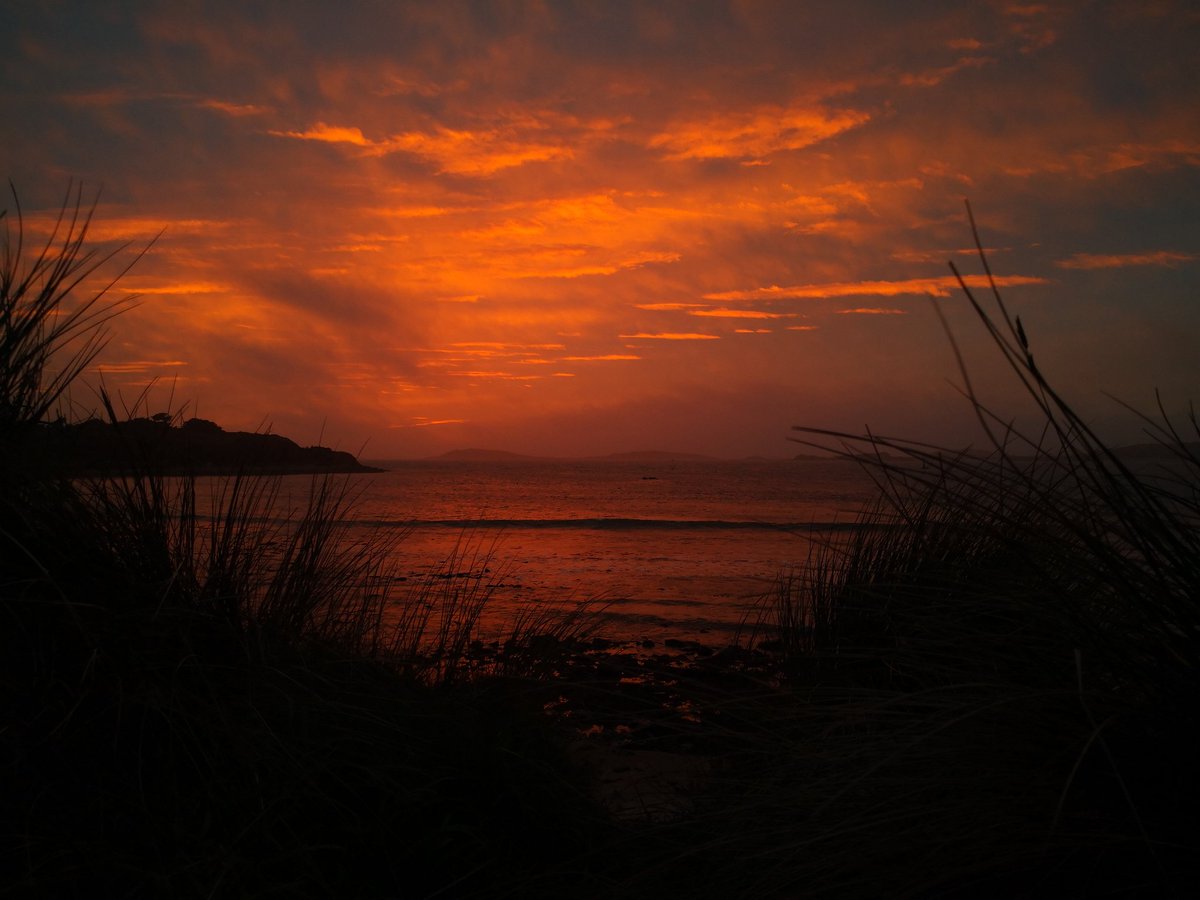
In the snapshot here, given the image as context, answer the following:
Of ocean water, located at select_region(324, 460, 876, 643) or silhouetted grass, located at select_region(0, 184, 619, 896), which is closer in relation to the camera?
silhouetted grass, located at select_region(0, 184, 619, 896)

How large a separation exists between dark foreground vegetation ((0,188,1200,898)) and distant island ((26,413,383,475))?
7 cm

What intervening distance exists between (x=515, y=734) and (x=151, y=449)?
1.60 meters

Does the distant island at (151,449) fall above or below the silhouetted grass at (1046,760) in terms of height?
above

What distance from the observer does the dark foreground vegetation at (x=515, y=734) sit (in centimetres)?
145

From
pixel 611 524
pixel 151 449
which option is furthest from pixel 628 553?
pixel 151 449

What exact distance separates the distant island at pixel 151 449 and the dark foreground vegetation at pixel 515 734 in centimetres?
7

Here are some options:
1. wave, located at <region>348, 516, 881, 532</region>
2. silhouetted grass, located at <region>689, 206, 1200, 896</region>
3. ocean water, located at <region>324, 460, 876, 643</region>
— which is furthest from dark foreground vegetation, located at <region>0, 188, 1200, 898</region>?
wave, located at <region>348, 516, 881, 532</region>

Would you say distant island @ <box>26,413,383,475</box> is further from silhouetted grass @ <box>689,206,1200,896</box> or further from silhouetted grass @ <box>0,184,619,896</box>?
silhouetted grass @ <box>689,206,1200,896</box>

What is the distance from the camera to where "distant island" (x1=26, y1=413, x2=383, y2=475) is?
2549 millimetres

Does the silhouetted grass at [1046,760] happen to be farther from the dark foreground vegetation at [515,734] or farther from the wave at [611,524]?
the wave at [611,524]

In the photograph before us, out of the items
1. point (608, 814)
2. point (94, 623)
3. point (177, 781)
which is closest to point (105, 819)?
point (177, 781)

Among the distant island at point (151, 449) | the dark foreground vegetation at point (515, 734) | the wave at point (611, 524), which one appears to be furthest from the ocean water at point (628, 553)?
the dark foreground vegetation at point (515, 734)

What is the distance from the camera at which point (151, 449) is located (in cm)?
280


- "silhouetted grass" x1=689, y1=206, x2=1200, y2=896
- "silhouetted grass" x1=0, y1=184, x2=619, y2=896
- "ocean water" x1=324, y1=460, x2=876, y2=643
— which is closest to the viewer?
"silhouetted grass" x1=689, y1=206, x2=1200, y2=896
